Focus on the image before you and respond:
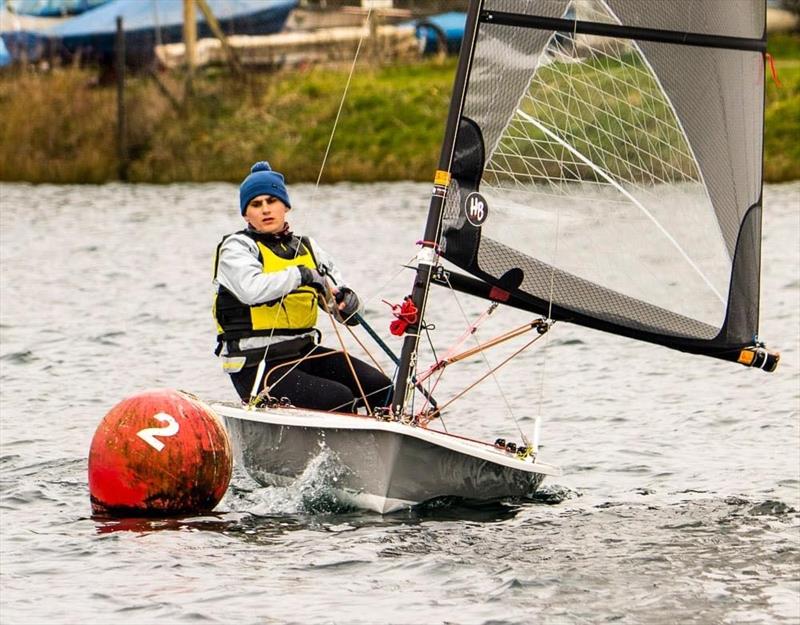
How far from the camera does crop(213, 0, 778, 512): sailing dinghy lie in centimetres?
811

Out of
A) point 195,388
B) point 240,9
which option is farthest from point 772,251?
point 240,9

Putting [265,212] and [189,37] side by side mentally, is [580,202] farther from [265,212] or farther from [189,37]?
[189,37]

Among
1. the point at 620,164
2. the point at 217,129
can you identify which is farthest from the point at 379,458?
the point at 217,129

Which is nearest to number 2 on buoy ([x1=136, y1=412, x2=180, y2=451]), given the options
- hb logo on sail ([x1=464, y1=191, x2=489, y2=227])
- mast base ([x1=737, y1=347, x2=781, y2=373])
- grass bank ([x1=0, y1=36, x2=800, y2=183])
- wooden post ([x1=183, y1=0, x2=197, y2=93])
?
hb logo on sail ([x1=464, y1=191, x2=489, y2=227])

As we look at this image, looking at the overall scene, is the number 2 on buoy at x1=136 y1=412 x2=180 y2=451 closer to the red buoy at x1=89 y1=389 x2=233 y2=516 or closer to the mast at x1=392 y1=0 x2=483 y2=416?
the red buoy at x1=89 y1=389 x2=233 y2=516

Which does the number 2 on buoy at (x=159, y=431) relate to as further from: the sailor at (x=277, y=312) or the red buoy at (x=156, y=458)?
the sailor at (x=277, y=312)

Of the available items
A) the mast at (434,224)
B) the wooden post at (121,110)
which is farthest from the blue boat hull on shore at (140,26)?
the mast at (434,224)

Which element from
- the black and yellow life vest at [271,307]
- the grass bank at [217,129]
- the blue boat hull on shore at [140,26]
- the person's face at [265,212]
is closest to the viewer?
the black and yellow life vest at [271,307]

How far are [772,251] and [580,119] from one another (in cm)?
1080

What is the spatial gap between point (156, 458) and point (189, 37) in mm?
22083

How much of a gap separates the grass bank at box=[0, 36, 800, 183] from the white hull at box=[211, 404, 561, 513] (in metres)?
19.6

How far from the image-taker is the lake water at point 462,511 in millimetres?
6730

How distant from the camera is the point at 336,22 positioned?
3634cm

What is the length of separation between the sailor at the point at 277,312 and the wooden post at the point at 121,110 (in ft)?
62.7
